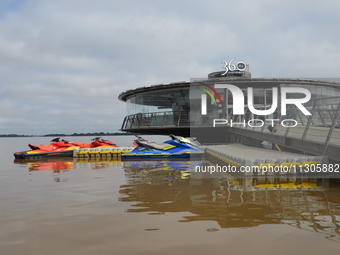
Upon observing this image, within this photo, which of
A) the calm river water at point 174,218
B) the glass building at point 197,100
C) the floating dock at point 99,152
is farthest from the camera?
the glass building at point 197,100

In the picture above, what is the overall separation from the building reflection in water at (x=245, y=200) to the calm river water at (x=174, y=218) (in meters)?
0.01

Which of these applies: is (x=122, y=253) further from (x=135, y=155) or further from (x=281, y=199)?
(x=135, y=155)

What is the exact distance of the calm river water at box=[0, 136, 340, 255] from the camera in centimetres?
309

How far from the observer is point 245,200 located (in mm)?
5094

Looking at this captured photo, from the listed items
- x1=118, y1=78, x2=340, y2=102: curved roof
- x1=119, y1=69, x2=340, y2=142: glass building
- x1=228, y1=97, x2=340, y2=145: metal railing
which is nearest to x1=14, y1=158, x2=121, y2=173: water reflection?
x1=228, y1=97, x2=340, y2=145: metal railing

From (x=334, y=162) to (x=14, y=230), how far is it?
739cm

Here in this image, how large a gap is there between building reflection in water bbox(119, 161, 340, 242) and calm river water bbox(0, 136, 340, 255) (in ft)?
0.05

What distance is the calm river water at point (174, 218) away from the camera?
309 cm

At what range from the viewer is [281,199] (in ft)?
16.8

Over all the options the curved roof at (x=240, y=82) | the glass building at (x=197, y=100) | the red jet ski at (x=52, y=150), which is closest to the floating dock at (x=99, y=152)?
the red jet ski at (x=52, y=150)

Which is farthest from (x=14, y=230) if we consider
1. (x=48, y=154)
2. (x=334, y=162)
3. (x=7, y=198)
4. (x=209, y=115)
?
(x=209, y=115)

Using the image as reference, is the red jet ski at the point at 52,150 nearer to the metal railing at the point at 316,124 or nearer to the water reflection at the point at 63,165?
the water reflection at the point at 63,165

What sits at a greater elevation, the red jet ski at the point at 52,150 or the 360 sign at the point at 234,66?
the 360 sign at the point at 234,66

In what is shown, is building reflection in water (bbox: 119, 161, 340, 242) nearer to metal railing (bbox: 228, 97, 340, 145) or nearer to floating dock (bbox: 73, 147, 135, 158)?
metal railing (bbox: 228, 97, 340, 145)
